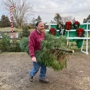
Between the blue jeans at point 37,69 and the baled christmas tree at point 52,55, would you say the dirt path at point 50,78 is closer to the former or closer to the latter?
the blue jeans at point 37,69

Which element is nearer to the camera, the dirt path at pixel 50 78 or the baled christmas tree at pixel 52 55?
the baled christmas tree at pixel 52 55

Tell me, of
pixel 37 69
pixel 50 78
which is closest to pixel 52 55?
pixel 37 69

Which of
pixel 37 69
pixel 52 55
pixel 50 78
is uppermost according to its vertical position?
pixel 52 55

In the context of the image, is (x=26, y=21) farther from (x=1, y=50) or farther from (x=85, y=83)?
(x=85, y=83)

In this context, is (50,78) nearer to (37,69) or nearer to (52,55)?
(37,69)

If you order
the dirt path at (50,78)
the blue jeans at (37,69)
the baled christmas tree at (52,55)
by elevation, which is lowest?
the dirt path at (50,78)

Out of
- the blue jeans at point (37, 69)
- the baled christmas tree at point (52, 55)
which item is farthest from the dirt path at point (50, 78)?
the baled christmas tree at point (52, 55)

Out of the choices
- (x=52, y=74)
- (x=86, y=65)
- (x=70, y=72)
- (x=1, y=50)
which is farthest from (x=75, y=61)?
(x=1, y=50)

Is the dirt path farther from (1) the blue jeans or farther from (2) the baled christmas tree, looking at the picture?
(2) the baled christmas tree

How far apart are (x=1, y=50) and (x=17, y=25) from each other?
29.0m

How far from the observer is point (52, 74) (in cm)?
425

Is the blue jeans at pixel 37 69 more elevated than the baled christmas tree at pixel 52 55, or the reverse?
the baled christmas tree at pixel 52 55

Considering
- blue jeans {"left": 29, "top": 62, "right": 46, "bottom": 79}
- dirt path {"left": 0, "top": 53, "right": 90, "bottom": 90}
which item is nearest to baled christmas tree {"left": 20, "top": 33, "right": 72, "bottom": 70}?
blue jeans {"left": 29, "top": 62, "right": 46, "bottom": 79}

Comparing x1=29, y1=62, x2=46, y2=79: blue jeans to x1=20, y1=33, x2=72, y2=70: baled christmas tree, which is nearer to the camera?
x1=20, y1=33, x2=72, y2=70: baled christmas tree
